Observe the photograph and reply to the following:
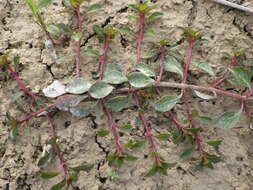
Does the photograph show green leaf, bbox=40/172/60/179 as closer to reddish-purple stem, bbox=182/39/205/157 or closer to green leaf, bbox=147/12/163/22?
reddish-purple stem, bbox=182/39/205/157

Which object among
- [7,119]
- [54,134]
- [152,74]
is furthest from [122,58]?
[7,119]

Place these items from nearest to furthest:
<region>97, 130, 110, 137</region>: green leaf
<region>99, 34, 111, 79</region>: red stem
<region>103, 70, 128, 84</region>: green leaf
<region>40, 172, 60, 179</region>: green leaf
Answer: <region>40, 172, 60, 179</region>: green leaf → <region>97, 130, 110, 137</region>: green leaf → <region>103, 70, 128, 84</region>: green leaf → <region>99, 34, 111, 79</region>: red stem

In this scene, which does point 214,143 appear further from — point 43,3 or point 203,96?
point 43,3

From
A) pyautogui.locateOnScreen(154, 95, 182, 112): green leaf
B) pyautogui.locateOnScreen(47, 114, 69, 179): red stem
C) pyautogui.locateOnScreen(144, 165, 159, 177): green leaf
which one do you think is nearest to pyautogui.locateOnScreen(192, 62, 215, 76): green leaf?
pyautogui.locateOnScreen(154, 95, 182, 112): green leaf

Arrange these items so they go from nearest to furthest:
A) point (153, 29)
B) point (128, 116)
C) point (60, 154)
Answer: point (60, 154)
point (128, 116)
point (153, 29)

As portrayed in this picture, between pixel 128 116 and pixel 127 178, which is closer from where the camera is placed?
pixel 127 178

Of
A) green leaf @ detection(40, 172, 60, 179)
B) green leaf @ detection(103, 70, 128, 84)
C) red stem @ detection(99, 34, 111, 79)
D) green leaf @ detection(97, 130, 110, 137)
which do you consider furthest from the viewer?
red stem @ detection(99, 34, 111, 79)

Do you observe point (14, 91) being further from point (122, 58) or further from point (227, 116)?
point (227, 116)
